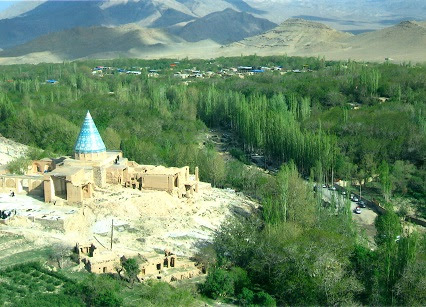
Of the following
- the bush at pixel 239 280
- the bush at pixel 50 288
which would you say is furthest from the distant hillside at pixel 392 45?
the bush at pixel 50 288

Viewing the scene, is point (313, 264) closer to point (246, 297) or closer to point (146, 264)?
point (246, 297)

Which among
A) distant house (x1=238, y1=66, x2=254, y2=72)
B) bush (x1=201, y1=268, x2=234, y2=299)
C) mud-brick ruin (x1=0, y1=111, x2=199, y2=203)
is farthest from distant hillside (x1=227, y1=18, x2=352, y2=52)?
bush (x1=201, y1=268, x2=234, y2=299)

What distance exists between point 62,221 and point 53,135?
63.5 feet

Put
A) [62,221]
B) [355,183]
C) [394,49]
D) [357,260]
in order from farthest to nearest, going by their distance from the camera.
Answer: [394,49], [355,183], [62,221], [357,260]

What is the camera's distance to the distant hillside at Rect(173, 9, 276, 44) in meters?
143

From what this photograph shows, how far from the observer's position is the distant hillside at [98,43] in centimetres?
12662

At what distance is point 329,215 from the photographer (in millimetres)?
27250

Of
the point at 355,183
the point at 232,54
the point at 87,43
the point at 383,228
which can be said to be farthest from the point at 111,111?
the point at 87,43

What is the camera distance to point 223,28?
151500 millimetres

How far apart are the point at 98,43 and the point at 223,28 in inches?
1333

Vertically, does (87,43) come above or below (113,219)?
above

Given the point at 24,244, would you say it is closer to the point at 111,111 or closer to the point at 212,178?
the point at 212,178

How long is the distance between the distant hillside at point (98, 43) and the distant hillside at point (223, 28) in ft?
21.8

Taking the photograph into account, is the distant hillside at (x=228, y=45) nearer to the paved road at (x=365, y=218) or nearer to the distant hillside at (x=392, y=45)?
the distant hillside at (x=392, y=45)
